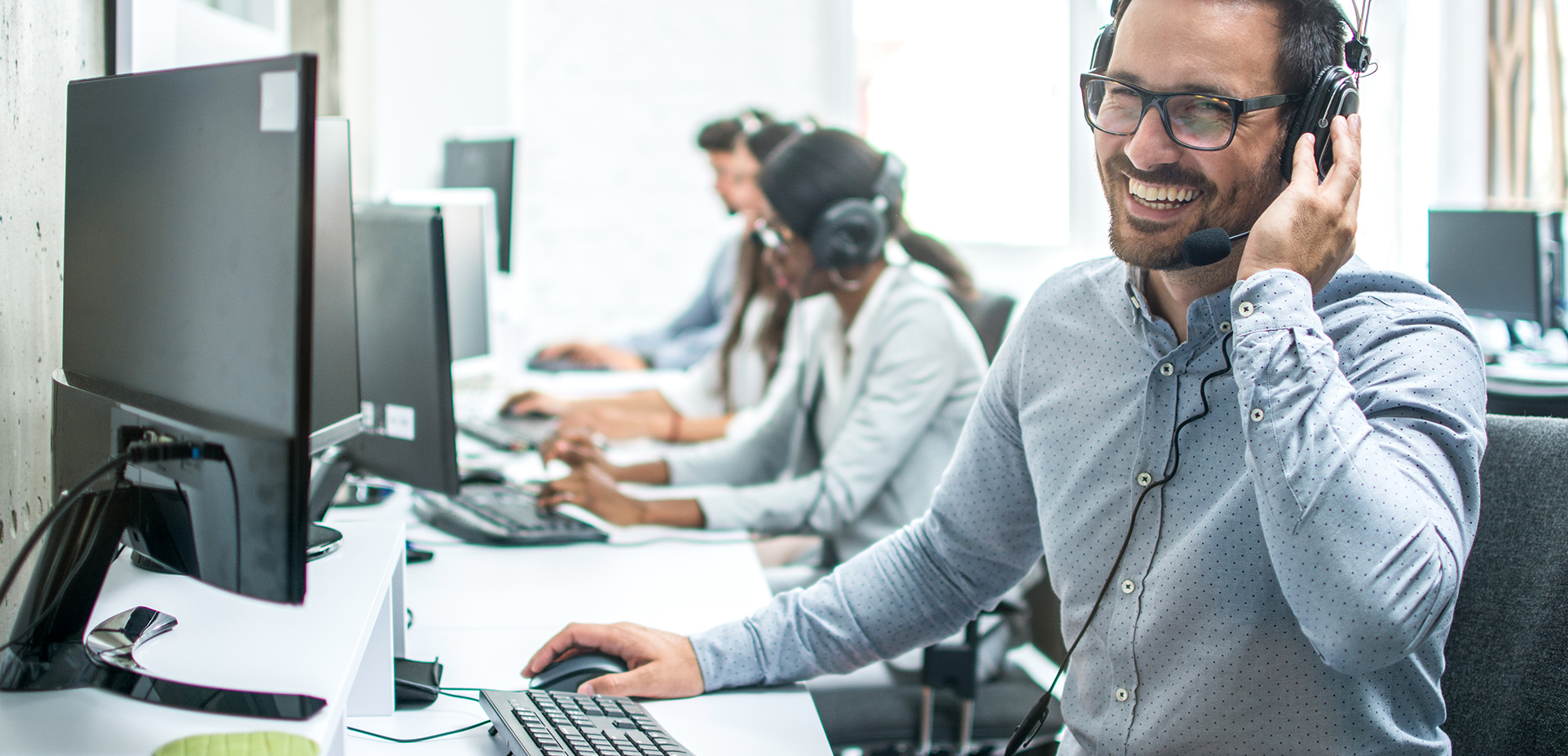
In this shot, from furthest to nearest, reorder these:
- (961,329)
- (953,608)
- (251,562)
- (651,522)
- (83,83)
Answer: (961,329) < (651,522) < (953,608) < (83,83) < (251,562)

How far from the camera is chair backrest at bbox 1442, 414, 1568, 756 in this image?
2.77 ft

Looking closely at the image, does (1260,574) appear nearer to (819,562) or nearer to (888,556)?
(888,556)

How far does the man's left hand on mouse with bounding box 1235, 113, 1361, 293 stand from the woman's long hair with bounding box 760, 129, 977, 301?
101 cm

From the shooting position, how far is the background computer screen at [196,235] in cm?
60

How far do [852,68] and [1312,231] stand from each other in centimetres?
357

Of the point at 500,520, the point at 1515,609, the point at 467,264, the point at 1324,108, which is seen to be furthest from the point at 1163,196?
the point at 467,264

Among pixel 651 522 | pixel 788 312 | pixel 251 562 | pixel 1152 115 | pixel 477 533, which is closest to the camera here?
pixel 251 562

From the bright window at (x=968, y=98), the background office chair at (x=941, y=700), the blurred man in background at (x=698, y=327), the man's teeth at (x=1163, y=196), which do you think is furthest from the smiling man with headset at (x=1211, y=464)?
the bright window at (x=968, y=98)

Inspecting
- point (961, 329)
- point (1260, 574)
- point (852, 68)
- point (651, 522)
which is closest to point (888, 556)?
point (1260, 574)

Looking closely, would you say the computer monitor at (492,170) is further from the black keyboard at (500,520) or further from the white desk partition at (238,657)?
the white desk partition at (238,657)

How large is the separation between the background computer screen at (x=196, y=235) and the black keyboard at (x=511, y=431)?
119 cm

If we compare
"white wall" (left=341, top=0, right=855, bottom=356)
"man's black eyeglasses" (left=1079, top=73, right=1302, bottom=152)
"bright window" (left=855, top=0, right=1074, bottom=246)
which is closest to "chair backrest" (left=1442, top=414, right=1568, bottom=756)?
"man's black eyeglasses" (left=1079, top=73, right=1302, bottom=152)

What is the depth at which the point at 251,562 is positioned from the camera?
0.61 m

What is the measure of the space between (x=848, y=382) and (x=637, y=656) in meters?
0.90
